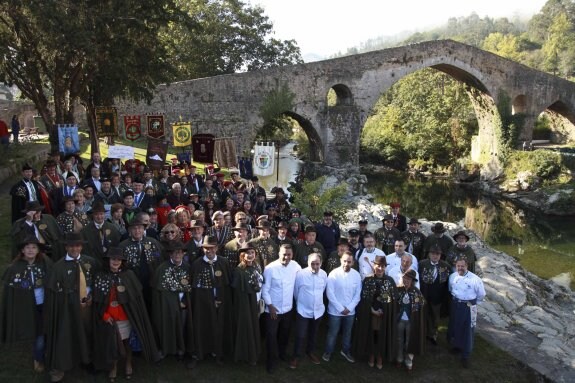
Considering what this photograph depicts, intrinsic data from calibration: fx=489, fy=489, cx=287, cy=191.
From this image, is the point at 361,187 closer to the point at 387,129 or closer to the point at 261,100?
the point at 261,100

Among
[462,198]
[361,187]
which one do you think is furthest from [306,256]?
[462,198]

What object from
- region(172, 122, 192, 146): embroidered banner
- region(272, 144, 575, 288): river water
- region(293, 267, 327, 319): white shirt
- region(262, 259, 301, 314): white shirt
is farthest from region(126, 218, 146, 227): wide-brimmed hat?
region(272, 144, 575, 288): river water

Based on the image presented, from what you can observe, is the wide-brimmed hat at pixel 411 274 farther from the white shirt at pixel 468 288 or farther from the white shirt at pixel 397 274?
the white shirt at pixel 468 288

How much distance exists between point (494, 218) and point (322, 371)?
63.3ft

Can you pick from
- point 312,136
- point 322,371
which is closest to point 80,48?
point 322,371

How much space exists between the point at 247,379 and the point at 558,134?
38.8 meters

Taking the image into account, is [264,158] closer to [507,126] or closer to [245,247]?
[245,247]

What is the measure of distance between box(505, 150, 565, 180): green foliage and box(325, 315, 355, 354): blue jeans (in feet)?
79.2

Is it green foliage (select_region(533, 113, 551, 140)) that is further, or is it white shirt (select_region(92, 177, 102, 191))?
green foliage (select_region(533, 113, 551, 140))

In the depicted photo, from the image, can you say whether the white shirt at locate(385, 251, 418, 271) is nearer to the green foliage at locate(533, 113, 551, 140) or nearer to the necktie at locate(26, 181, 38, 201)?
the necktie at locate(26, 181, 38, 201)

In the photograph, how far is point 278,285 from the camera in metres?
5.79

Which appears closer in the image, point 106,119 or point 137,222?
point 137,222

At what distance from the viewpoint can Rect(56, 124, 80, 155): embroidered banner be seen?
11.1 meters

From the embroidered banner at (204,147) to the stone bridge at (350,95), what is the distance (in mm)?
3845
